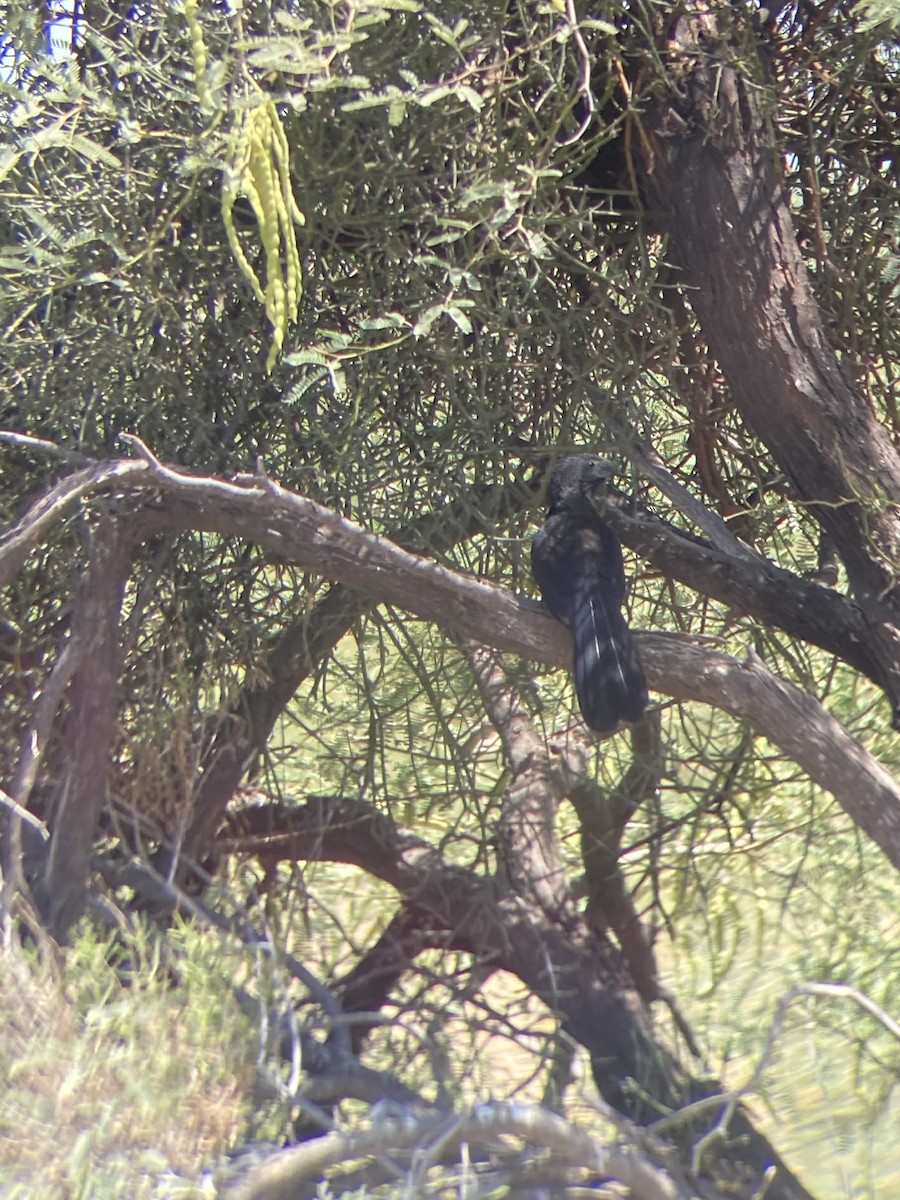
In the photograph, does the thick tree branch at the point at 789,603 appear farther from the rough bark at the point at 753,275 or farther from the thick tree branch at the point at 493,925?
the thick tree branch at the point at 493,925

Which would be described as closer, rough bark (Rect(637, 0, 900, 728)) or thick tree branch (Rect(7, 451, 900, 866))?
thick tree branch (Rect(7, 451, 900, 866))

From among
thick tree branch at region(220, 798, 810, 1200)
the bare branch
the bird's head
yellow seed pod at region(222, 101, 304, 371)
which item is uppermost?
the bird's head

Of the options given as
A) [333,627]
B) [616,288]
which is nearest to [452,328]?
[616,288]

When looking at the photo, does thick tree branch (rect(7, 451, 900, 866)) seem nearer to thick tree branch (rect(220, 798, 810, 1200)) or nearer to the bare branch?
the bare branch

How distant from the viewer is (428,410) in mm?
3262

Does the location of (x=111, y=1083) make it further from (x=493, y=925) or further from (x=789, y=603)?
(x=493, y=925)

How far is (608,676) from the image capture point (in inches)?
112

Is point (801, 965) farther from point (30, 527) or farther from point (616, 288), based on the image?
point (30, 527)

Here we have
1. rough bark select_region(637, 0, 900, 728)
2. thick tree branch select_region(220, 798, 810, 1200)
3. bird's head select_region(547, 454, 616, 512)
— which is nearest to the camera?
rough bark select_region(637, 0, 900, 728)

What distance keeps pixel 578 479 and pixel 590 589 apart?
0.48 metres

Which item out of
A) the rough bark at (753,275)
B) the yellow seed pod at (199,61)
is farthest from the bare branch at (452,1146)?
the yellow seed pod at (199,61)

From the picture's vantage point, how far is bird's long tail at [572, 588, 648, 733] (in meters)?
2.84

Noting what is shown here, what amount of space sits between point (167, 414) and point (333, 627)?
76 centimetres

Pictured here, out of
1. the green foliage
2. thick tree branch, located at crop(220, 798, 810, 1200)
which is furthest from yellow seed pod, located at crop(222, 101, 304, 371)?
thick tree branch, located at crop(220, 798, 810, 1200)
